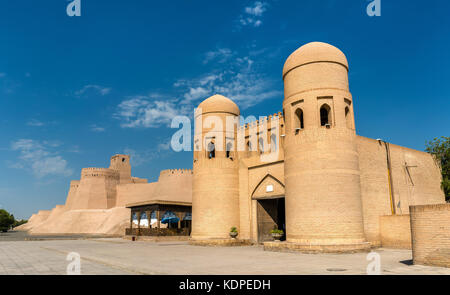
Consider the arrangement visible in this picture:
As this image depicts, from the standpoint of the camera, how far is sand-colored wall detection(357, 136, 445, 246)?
2130cm

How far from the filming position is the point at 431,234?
37.9 feet

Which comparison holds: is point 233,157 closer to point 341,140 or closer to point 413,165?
point 341,140

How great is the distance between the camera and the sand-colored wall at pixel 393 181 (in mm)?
21297

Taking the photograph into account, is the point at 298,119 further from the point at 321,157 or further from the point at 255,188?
the point at 255,188

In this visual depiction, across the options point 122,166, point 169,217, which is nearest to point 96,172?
point 122,166

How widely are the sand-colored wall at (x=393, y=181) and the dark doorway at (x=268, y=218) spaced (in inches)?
284

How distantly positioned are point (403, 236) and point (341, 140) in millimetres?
6919

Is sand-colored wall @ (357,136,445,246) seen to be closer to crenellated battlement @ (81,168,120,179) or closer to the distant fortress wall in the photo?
the distant fortress wall

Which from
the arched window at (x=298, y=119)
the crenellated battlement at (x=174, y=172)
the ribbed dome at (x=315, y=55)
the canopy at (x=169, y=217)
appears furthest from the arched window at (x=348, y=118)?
the crenellated battlement at (x=174, y=172)

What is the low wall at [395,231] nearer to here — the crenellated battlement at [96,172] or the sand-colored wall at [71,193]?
the crenellated battlement at [96,172]

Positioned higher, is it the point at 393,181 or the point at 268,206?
the point at 393,181

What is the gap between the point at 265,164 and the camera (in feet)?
82.1

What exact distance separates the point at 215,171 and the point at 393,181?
12.6 m
